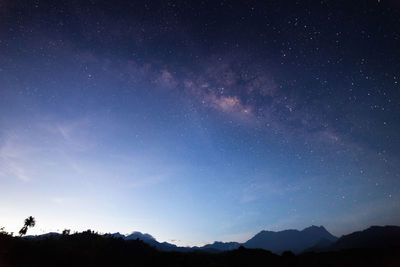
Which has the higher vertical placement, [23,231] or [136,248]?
[23,231]

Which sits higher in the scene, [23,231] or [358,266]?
[23,231]

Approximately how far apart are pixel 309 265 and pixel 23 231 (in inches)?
3504

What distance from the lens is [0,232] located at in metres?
28.3

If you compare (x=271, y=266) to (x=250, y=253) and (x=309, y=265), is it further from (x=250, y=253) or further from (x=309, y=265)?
(x=250, y=253)

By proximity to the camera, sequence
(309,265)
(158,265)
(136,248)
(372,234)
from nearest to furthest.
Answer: (309,265), (158,265), (136,248), (372,234)

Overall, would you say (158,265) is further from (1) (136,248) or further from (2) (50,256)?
(1) (136,248)

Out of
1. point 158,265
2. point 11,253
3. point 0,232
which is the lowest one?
point 158,265

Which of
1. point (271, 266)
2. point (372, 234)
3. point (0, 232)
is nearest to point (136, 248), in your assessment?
point (0, 232)

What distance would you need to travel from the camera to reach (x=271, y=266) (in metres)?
27.9

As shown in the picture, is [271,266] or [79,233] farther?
[79,233]

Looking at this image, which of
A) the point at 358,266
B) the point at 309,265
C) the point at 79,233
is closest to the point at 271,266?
the point at 309,265

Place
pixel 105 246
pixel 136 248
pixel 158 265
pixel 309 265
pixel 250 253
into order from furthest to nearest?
pixel 136 248, pixel 105 246, pixel 250 253, pixel 158 265, pixel 309 265

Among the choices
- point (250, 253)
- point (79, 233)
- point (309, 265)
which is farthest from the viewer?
point (79, 233)

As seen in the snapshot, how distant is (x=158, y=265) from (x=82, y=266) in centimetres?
1052
